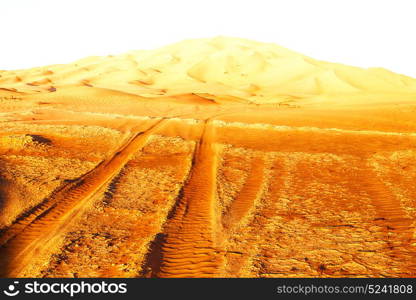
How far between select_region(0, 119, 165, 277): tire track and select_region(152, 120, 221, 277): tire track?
1780 millimetres

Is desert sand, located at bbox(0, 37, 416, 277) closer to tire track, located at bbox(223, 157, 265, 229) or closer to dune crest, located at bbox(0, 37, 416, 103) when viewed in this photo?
tire track, located at bbox(223, 157, 265, 229)

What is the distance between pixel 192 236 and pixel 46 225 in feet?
8.52

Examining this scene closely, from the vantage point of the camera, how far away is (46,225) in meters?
6.15

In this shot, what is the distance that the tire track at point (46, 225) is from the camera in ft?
16.4

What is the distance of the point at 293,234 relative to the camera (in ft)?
19.5

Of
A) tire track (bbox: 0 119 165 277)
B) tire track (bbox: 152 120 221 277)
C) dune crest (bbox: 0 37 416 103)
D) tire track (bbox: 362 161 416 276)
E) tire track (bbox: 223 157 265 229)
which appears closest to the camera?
tire track (bbox: 152 120 221 277)

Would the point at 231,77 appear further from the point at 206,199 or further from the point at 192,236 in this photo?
the point at 192,236

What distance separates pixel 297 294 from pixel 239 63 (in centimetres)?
7547

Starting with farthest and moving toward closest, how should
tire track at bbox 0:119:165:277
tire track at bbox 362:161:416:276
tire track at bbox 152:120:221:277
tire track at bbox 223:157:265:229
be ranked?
1. tire track at bbox 223:157:265:229
2. tire track at bbox 362:161:416:276
3. tire track at bbox 0:119:165:277
4. tire track at bbox 152:120:221:277

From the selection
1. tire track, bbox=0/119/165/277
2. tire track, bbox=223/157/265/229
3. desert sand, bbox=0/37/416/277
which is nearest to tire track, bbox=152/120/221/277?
desert sand, bbox=0/37/416/277

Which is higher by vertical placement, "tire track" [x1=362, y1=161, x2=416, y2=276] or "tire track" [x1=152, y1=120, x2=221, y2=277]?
"tire track" [x1=362, y1=161, x2=416, y2=276]

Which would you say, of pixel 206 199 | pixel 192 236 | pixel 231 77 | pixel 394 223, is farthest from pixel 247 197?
pixel 231 77

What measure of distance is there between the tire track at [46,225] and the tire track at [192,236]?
1780mm

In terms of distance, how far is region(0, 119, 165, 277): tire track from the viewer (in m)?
5.01
